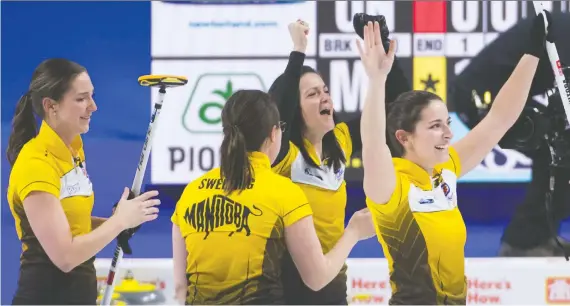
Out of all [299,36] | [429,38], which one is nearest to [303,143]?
[299,36]

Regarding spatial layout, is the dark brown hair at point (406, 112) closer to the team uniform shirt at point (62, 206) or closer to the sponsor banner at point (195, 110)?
the team uniform shirt at point (62, 206)

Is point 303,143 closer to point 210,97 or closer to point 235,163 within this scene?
point 235,163

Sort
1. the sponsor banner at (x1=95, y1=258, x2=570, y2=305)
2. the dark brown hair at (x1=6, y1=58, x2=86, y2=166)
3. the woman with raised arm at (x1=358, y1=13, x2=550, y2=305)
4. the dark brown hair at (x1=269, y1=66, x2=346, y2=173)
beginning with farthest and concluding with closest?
the sponsor banner at (x1=95, y1=258, x2=570, y2=305) < the dark brown hair at (x1=269, y1=66, x2=346, y2=173) < the dark brown hair at (x1=6, y1=58, x2=86, y2=166) < the woman with raised arm at (x1=358, y1=13, x2=550, y2=305)

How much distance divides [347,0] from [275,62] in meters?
0.60

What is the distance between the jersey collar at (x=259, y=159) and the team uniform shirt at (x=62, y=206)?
63 cm

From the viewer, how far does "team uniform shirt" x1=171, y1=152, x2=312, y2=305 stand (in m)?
2.12

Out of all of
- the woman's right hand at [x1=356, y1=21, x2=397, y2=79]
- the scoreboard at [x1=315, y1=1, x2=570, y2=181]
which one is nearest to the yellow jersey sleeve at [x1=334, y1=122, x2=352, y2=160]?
the woman's right hand at [x1=356, y1=21, x2=397, y2=79]

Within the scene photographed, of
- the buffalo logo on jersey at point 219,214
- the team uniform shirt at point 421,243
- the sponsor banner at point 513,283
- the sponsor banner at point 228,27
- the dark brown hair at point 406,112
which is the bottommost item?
the sponsor banner at point 513,283

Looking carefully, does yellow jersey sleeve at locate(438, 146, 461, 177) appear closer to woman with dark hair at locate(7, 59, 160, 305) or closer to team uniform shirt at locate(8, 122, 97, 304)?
woman with dark hair at locate(7, 59, 160, 305)

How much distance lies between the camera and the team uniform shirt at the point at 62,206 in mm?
2441

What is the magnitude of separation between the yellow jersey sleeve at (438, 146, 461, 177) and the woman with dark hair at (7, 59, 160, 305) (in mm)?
936

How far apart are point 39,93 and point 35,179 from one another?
330 mm

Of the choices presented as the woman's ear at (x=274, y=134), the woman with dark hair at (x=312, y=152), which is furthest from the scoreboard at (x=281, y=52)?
the woman's ear at (x=274, y=134)

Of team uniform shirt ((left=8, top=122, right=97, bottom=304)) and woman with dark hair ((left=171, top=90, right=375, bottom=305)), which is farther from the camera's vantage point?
team uniform shirt ((left=8, top=122, right=97, bottom=304))
